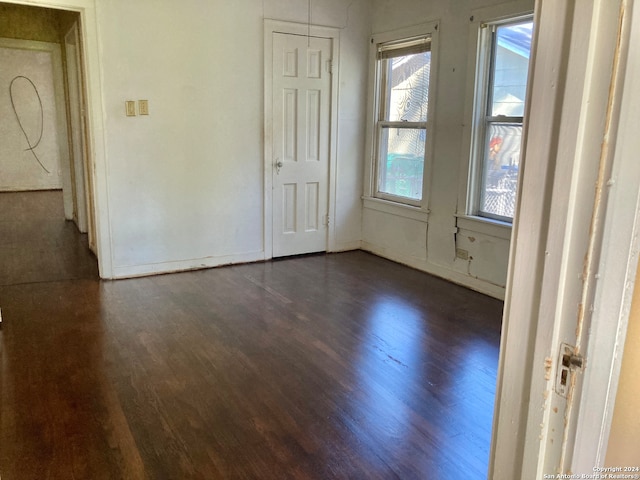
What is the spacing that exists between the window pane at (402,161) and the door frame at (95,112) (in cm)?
259

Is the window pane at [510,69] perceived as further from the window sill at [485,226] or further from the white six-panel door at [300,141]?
the white six-panel door at [300,141]

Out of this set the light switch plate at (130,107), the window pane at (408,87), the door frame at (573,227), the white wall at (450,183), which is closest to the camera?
the door frame at (573,227)

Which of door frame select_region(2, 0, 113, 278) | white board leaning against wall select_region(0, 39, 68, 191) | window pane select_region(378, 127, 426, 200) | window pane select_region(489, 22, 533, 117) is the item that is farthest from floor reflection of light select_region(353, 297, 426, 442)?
white board leaning against wall select_region(0, 39, 68, 191)

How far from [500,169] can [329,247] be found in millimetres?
2014

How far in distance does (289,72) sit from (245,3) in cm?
69

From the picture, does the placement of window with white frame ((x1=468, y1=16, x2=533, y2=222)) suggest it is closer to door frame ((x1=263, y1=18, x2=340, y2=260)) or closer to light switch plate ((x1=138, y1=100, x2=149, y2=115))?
door frame ((x1=263, y1=18, x2=340, y2=260))

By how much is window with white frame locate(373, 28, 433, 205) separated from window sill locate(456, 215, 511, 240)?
60 cm

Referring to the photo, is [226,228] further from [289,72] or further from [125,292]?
[289,72]

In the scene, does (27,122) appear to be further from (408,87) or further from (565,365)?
(565,365)

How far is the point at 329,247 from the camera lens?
5.38 m

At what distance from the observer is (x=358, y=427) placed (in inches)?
90.8

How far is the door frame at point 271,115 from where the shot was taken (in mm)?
4648

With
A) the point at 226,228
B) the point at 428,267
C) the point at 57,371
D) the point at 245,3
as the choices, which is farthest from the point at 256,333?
the point at 245,3

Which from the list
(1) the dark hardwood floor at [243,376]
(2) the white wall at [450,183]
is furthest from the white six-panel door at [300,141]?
(2) the white wall at [450,183]
